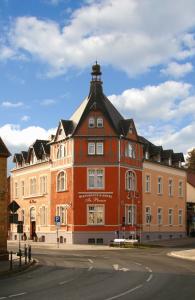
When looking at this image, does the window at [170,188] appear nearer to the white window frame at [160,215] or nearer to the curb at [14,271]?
the white window frame at [160,215]

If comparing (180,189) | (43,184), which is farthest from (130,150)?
(180,189)

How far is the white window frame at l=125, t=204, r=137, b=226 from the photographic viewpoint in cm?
6148

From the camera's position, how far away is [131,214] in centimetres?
6231

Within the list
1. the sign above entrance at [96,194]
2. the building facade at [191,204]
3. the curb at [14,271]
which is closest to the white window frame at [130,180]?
the sign above entrance at [96,194]

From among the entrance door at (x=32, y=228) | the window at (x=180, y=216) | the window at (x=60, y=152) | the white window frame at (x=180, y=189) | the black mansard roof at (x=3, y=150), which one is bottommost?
the entrance door at (x=32, y=228)

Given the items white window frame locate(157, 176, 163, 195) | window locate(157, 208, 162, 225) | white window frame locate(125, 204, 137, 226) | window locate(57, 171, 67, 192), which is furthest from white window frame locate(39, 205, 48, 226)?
white window frame locate(157, 176, 163, 195)

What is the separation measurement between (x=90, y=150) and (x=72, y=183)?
3.97m

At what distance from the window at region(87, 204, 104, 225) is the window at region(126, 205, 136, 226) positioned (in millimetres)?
3369

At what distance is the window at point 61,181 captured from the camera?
62.0 metres

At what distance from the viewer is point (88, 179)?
60250mm

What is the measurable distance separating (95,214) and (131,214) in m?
4.70

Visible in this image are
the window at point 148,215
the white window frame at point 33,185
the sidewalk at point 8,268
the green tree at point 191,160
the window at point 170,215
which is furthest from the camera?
the green tree at point 191,160

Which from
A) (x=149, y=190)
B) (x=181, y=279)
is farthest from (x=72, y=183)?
(x=181, y=279)

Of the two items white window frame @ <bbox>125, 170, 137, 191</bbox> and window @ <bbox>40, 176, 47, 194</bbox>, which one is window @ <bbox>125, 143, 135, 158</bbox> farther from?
window @ <bbox>40, 176, 47, 194</bbox>
